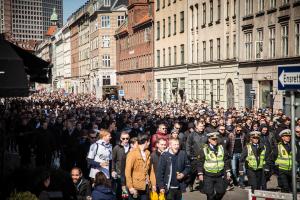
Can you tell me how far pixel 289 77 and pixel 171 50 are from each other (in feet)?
171

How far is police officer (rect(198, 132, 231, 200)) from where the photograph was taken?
11.2 metres

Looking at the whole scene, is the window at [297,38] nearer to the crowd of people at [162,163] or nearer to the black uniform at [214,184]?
the crowd of people at [162,163]

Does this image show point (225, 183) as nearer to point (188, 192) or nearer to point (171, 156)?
point (171, 156)

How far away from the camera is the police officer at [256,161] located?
12656mm

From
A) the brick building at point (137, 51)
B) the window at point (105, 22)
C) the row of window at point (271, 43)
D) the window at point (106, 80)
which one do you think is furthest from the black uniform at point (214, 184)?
the window at point (105, 22)

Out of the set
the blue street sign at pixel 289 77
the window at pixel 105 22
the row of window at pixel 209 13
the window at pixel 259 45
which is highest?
the window at pixel 105 22

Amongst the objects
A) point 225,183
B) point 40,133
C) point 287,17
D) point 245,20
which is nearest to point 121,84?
point 245,20

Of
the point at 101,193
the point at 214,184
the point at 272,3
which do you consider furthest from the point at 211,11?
the point at 101,193

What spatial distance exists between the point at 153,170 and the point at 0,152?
2739 mm

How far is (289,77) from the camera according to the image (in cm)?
838

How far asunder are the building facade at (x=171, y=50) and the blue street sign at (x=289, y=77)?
151 ft

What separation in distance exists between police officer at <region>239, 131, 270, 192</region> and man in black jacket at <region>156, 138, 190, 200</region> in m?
2.82

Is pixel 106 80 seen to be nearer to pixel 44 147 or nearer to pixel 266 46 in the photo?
pixel 266 46

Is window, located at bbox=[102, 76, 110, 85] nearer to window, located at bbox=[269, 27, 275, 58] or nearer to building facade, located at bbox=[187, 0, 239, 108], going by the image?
building facade, located at bbox=[187, 0, 239, 108]
